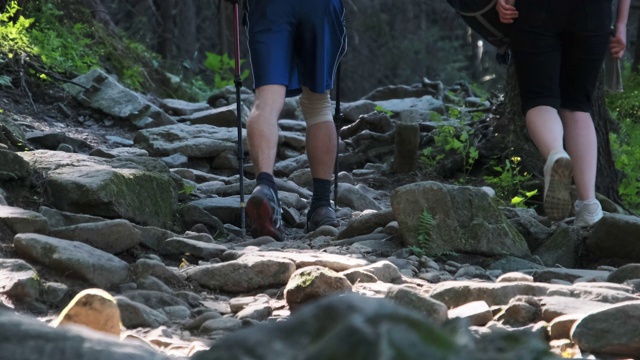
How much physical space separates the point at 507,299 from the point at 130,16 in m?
23.2

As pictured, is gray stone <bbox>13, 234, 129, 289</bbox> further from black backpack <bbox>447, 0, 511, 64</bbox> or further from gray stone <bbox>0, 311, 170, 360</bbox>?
black backpack <bbox>447, 0, 511, 64</bbox>

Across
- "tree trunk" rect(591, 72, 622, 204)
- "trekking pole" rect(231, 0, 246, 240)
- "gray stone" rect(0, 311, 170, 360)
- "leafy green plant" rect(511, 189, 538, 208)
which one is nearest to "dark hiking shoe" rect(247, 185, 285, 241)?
"trekking pole" rect(231, 0, 246, 240)

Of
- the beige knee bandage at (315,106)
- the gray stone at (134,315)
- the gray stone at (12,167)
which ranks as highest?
the beige knee bandage at (315,106)

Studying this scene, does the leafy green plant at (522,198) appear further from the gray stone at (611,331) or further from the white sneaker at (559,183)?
the gray stone at (611,331)

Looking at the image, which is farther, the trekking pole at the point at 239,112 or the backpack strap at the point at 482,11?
the trekking pole at the point at 239,112

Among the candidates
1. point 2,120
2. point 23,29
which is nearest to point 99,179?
point 2,120

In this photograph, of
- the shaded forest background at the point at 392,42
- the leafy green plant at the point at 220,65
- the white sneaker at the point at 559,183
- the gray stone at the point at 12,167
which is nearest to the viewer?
the gray stone at the point at 12,167

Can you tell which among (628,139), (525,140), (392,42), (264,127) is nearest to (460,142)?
(525,140)

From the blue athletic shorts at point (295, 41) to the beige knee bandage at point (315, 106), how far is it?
0.08 meters

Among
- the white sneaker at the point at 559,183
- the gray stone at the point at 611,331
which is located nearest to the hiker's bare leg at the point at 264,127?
the white sneaker at the point at 559,183

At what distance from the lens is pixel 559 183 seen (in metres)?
5.40

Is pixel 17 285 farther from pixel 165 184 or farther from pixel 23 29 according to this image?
pixel 23 29

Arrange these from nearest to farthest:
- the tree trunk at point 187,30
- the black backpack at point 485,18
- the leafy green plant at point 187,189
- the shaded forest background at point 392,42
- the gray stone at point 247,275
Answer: the gray stone at point 247,275, the black backpack at point 485,18, the leafy green plant at point 187,189, the tree trunk at point 187,30, the shaded forest background at point 392,42

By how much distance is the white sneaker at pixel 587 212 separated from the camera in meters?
5.66
